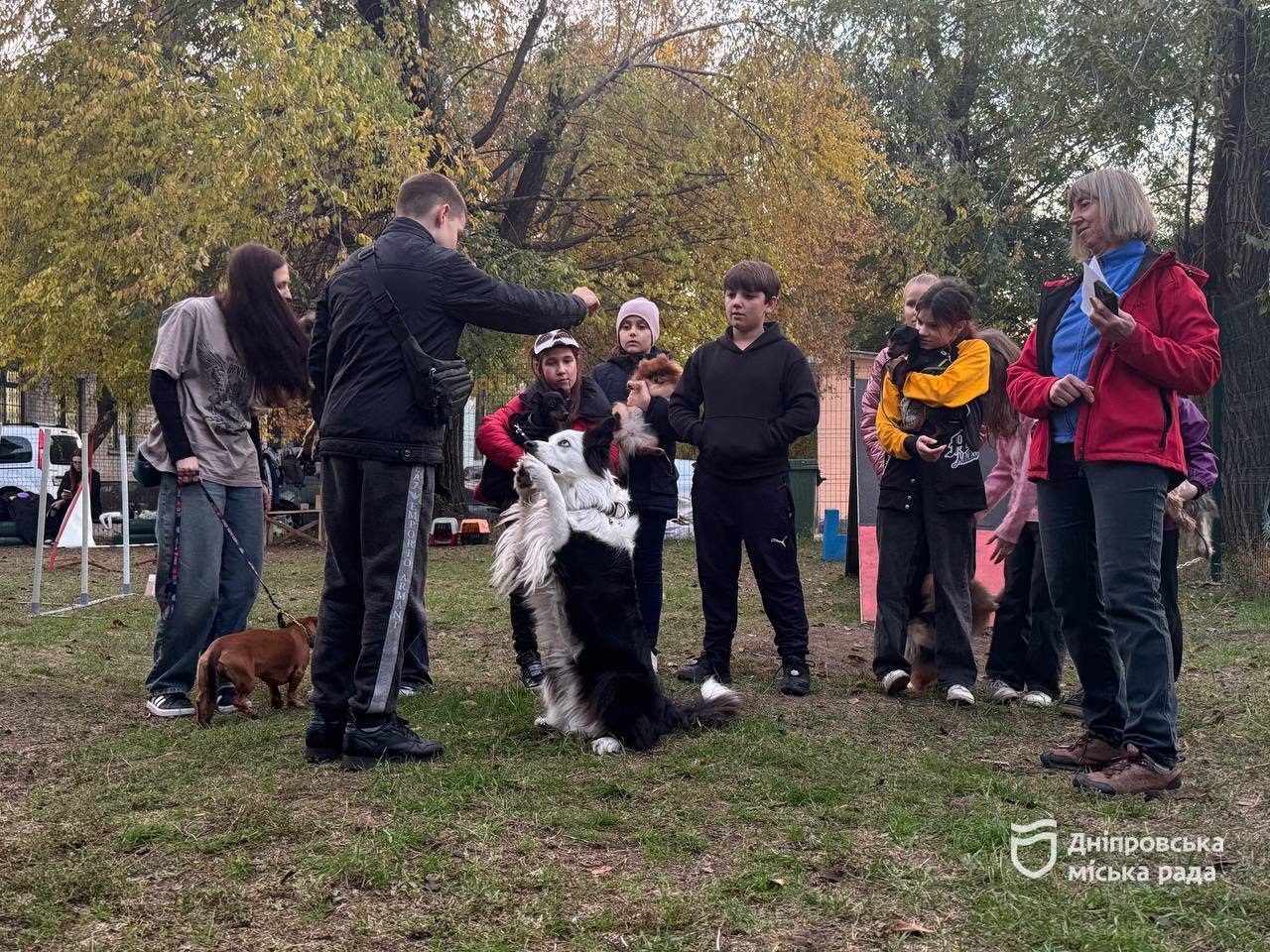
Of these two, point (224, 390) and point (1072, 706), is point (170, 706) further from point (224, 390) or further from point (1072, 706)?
point (1072, 706)

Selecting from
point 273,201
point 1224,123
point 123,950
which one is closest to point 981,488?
point 123,950

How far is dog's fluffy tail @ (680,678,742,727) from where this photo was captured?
470 centimetres

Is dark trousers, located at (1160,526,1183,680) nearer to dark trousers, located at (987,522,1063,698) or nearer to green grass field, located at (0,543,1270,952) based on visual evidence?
green grass field, located at (0,543,1270,952)

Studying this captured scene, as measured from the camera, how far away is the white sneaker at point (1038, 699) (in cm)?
537

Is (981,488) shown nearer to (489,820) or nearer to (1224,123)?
(489,820)

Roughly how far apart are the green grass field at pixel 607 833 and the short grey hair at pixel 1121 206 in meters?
1.84

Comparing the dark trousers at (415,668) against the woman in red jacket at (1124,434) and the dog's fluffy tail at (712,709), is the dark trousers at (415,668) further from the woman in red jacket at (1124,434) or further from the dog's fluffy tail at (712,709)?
the woman in red jacket at (1124,434)

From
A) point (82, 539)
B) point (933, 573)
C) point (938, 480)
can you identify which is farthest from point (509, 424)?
point (82, 539)

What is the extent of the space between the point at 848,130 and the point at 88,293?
1022cm

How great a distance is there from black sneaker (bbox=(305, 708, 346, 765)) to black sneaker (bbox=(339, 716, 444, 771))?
11cm

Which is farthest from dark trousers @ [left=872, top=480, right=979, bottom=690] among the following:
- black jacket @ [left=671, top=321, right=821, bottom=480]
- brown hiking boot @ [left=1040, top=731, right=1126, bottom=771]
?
brown hiking boot @ [left=1040, top=731, right=1126, bottom=771]

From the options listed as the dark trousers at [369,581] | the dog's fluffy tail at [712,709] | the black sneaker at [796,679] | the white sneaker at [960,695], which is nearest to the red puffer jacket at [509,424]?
the dark trousers at [369,581]

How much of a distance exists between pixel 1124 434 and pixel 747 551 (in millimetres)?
2242

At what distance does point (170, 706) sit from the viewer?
5105 millimetres
